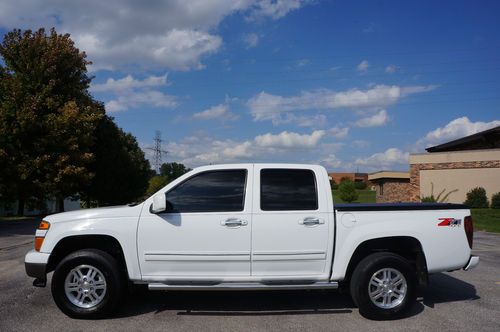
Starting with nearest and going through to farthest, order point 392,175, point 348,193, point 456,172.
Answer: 1. point 456,172
2. point 348,193
3. point 392,175

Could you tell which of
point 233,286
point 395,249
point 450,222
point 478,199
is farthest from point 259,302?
point 478,199

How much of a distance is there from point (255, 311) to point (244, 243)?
1000mm

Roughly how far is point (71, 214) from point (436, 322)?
15.6ft

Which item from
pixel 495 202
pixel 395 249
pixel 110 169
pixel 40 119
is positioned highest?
pixel 40 119

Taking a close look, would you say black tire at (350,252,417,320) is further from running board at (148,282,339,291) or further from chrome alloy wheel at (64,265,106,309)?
chrome alloy wheel at (64,265,106,309)

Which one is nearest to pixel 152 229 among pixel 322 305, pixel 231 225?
pixel 231 225

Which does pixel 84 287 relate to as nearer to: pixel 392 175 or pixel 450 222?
pixel 450 222

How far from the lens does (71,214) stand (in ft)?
19.3

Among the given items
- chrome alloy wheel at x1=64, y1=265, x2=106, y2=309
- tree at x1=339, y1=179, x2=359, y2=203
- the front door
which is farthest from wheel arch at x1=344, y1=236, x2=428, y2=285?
tree at x1=339, y1=179, x2=359, y2=203

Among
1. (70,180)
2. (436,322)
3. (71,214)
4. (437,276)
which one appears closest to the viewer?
(436,322)

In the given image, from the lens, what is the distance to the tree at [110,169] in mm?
32812

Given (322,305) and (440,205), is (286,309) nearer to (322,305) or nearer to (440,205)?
(322,305)

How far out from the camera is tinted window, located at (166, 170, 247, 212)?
224 inches

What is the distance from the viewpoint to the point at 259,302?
6.31m
